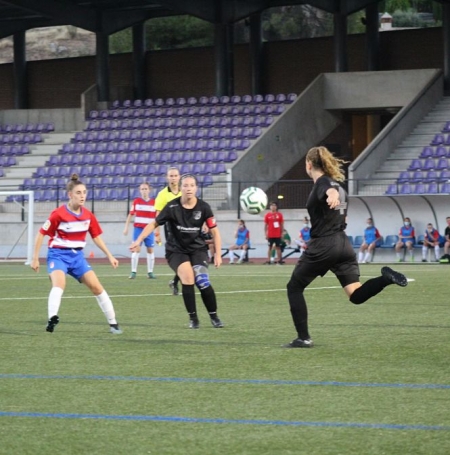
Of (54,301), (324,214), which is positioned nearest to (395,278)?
(324,214)

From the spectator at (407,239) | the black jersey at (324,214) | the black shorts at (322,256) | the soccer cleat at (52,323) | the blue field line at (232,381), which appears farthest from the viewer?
the spectator at (407,239)

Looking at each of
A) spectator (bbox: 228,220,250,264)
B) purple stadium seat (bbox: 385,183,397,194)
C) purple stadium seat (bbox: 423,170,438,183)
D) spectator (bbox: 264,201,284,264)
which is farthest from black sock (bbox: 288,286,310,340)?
purple stadium seat (bbox: 385,183,397,194)

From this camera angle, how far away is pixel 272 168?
4075cm

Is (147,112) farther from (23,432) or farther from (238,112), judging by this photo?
(23,432)

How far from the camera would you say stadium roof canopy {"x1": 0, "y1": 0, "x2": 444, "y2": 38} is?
43344 millimetres

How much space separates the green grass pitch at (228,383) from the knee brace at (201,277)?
1.70ft

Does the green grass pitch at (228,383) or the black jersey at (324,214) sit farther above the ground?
the black jersey at (324,214)

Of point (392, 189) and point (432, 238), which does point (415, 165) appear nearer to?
point (392, 189)

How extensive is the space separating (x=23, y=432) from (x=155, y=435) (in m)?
0.75

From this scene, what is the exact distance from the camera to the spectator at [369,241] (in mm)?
33062

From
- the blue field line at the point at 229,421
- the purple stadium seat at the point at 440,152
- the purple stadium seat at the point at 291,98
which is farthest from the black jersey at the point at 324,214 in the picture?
the purple stadium seat at the point at 291,98

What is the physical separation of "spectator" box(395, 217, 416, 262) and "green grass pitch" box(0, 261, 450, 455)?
17.4m

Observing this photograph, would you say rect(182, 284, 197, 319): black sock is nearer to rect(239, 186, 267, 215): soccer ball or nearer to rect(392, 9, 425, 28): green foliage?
rect(239, 186, 267, 215): soccer ball

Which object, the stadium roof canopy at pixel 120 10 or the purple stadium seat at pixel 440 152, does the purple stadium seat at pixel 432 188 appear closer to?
the purple stadium seat at pixel 440 152
